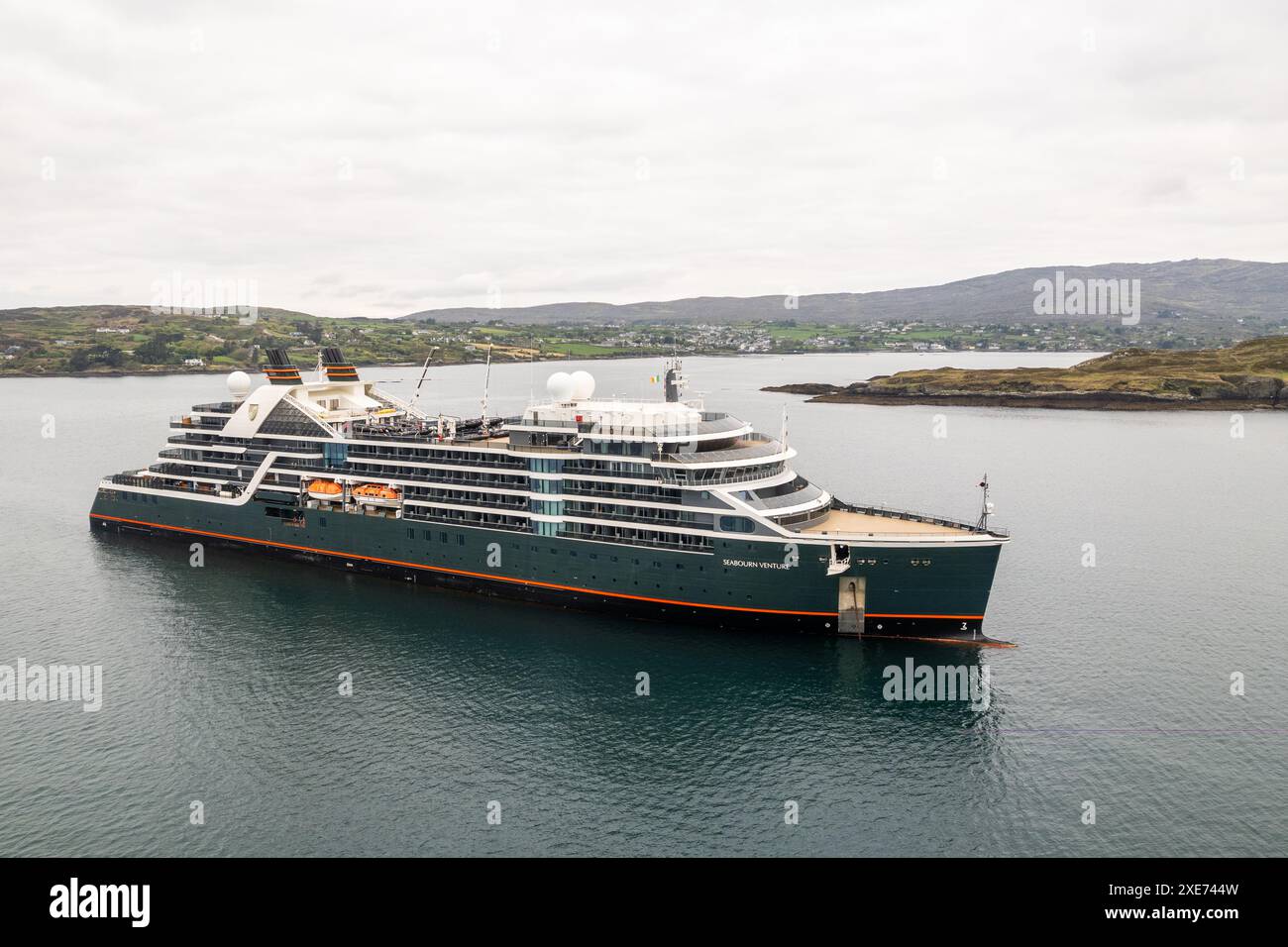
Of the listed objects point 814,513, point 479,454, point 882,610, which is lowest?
point 882,610

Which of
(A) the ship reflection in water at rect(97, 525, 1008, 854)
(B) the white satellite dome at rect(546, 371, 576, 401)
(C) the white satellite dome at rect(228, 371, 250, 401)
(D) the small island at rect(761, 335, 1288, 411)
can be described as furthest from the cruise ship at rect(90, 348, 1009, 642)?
(D) the small island at rect(761, 335, 1288, 411)

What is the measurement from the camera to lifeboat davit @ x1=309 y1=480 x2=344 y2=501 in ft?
195

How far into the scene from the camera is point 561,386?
52906 mm

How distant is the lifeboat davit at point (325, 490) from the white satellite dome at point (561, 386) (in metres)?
17.9

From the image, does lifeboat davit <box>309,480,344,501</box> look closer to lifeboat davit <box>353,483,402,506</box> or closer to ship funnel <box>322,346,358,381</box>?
lifeboat davit <box>353,483,402,506</box>

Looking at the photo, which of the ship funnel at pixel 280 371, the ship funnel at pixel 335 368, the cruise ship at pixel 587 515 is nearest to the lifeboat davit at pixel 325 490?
the cruise ship at pixel 587 515

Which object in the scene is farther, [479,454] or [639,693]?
[479,454]

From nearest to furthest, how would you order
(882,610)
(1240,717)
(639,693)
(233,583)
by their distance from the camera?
(1240,717) → (639,693) → (882,610) → (233,583)

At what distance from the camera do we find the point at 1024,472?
93000mm

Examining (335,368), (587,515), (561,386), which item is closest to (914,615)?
(587,515)

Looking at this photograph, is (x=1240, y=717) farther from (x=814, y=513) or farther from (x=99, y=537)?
(x=99, y=537)

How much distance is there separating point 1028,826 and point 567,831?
16.3 metres

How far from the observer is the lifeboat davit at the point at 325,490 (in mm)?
59312
